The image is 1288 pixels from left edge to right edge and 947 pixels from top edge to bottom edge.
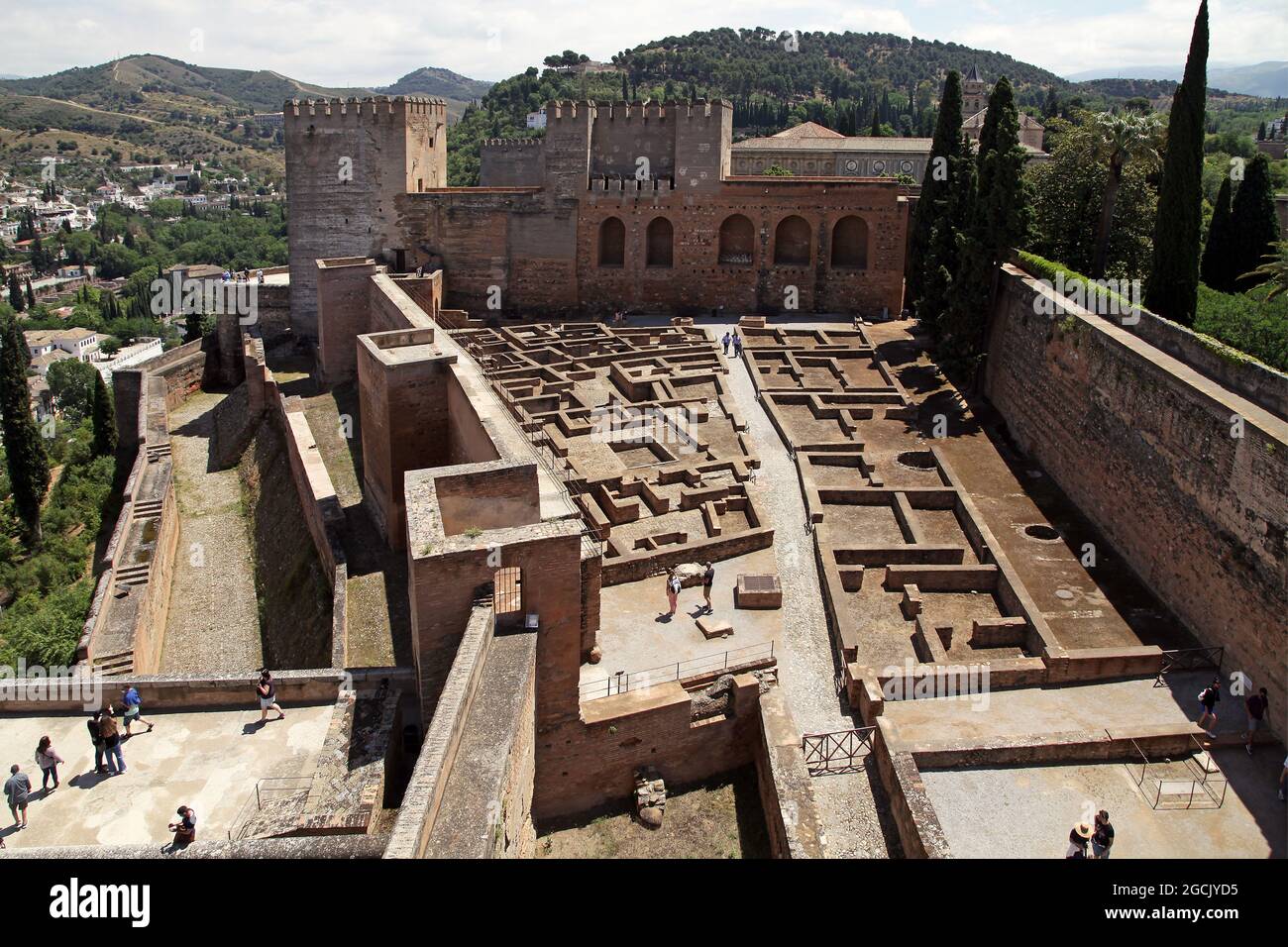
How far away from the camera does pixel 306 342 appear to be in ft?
111

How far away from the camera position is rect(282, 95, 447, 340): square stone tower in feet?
107

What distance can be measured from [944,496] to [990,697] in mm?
6947

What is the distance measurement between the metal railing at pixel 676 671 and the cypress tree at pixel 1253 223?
2159 cm

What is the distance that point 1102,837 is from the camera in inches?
423

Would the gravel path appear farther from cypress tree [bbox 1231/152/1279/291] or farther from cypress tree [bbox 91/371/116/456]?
cypress tree [bbox 91/371/116/456]

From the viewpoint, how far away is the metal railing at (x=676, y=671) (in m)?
13.9

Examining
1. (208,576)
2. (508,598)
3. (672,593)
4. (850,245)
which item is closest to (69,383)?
(208,576)

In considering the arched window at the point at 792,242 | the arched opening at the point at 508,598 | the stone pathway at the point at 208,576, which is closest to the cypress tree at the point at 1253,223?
the arched window at the point at 792,242

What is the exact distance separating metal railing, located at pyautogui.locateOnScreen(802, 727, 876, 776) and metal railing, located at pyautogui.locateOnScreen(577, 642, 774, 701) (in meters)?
1.70

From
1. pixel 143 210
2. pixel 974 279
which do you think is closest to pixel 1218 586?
pixel 974 279

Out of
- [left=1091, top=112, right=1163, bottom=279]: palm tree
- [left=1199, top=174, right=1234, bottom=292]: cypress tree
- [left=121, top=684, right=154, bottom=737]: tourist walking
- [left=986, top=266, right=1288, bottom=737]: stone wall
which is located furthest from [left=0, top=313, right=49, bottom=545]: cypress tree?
[left=1199, top=174, right=1234, bottom=292]: cypress tree

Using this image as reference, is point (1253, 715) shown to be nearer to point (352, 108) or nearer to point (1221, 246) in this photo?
point (1221, 246)

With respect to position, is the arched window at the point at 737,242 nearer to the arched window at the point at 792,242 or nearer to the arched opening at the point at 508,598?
the arched window at the point at 792,242

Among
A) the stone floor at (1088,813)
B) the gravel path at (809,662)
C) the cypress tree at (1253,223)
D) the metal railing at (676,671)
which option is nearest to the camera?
the stone floor at (1088,813)
